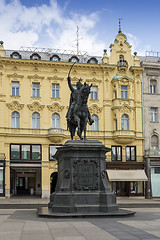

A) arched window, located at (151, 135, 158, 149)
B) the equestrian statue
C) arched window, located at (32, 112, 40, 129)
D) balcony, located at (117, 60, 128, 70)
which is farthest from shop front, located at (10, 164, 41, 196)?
the equestrian statue

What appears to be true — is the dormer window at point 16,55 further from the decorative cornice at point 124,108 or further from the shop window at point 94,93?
the decorative cornice at point 124,108

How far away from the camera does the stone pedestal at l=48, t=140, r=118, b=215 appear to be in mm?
17156

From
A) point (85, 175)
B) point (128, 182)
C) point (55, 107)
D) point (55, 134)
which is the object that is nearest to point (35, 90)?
point (55, 107)

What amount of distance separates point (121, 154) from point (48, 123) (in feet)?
31.8

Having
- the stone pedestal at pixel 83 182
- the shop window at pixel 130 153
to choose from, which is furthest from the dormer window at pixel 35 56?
the stone pedestal at pixel 83 182

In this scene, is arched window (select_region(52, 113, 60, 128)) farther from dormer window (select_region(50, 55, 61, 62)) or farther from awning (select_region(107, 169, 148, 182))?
awning (select_region(107, 169, 148, 182))

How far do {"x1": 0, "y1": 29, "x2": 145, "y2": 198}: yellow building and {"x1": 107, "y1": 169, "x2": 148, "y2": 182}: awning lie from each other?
0.13 meters

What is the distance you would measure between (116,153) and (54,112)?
9.06 metres

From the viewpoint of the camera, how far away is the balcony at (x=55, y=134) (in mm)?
43622

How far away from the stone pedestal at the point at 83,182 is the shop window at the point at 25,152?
2549cm

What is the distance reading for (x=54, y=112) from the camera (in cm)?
4534

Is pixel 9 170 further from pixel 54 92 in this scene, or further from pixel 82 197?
pixel 82 197

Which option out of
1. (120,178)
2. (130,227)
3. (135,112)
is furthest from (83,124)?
(135,112)

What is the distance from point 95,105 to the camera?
4634cm
